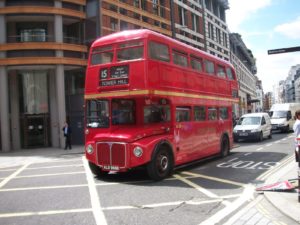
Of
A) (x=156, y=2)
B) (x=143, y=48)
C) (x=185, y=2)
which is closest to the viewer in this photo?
(x=143, y=48)

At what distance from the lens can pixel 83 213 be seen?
7.39 meters

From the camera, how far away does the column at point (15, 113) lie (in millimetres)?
29922

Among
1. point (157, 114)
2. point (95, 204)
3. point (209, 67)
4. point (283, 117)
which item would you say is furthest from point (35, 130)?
point (95, 204)

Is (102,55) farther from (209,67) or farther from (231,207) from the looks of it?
(231,207)

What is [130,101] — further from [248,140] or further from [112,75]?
[248,140]

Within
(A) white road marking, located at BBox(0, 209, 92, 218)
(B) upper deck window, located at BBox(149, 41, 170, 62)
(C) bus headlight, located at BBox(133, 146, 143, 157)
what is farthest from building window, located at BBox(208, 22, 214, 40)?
(A) white road marking, located at BBox(0, 209, 92, 218)

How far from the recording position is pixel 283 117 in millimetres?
32625

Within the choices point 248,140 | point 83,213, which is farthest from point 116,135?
point 248,140

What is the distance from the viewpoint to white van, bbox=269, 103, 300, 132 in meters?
31.9

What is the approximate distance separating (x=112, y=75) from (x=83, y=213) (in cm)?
478

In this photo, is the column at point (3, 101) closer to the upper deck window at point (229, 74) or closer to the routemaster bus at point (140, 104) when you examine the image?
the upper deck window at point (229, 74)

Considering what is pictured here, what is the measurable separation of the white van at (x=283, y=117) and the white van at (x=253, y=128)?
6425 mm

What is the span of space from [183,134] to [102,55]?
3.60m

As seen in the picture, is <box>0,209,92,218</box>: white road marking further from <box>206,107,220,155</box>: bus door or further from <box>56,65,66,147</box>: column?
<box>56,65,66,147</box>: column
